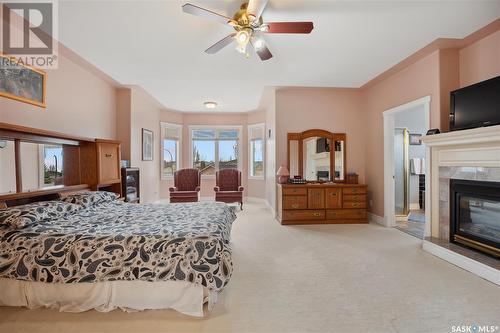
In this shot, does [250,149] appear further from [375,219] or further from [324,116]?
[375,219]

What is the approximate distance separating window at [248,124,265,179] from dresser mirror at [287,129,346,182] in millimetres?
2088

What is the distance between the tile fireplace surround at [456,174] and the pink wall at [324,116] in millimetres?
1771

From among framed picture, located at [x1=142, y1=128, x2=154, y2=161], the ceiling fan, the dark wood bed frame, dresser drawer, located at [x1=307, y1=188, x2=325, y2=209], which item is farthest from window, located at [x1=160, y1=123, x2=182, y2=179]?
the ceiling fan

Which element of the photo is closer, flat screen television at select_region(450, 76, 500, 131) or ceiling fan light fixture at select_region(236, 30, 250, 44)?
ceiling fan light fixture at select_region(236, 30, 250, 44)

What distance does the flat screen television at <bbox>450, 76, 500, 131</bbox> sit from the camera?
248 cm

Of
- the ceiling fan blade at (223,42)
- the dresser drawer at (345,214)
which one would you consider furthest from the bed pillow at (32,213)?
the dresser drawer at (345,214)

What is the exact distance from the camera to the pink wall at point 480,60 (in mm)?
2768

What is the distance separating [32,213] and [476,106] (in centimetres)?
461

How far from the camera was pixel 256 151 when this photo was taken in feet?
23.7

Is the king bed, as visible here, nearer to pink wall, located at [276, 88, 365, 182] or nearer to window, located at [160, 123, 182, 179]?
pink wall, located at [276, 88, 365, 182]

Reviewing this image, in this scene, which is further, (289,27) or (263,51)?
(263,51)

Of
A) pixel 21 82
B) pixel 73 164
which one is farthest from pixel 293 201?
pixel 21 82

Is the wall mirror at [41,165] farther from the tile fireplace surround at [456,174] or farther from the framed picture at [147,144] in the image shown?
the tile fireplace surround at [456,174]

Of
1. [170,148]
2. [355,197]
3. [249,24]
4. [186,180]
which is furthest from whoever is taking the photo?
[170,148]
